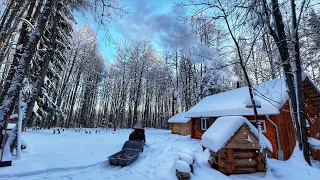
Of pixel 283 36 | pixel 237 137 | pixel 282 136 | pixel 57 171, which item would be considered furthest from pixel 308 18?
pixel 57 171

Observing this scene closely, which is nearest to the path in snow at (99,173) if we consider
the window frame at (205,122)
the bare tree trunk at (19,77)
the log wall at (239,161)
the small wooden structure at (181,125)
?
the log wall at (239,161)

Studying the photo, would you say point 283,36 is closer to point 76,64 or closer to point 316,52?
point 316,52

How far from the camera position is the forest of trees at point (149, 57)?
5824 millimetres

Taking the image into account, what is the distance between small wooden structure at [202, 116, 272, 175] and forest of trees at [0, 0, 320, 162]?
151 centimetres

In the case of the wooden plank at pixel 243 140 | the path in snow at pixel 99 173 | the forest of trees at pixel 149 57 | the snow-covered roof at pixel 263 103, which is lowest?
the path in snow at pixel 99 173

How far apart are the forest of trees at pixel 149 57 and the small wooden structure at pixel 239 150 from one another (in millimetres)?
1509

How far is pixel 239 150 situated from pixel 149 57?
83.9 ft

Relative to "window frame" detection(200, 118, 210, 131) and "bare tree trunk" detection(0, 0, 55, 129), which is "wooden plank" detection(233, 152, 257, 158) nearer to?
"bare tree trunk" detection(0, 0, 55, 129)

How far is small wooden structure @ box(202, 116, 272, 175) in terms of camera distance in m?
5.70

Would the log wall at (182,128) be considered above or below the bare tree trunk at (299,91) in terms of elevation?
below

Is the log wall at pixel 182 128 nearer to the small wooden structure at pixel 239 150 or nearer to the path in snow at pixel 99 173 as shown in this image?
the path in snow at pixel 99 173

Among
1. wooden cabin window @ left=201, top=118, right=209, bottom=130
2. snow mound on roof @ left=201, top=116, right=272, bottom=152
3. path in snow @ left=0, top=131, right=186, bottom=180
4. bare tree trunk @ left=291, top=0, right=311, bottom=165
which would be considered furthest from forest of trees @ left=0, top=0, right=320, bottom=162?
wooden cabin window @ left=201, top=118, right=209, bottom=130

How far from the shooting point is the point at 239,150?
19.5ft

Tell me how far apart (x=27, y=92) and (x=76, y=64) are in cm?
1491
